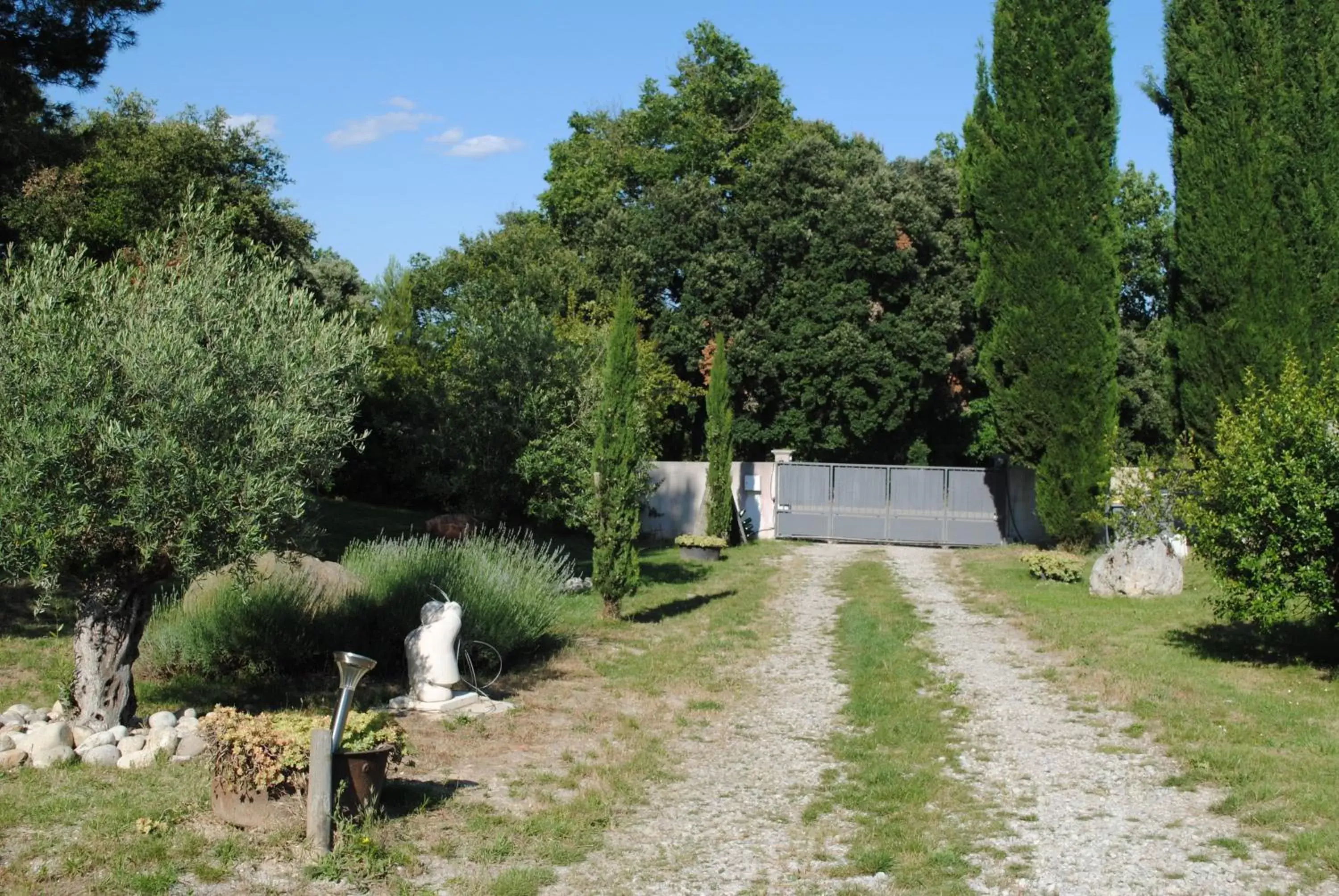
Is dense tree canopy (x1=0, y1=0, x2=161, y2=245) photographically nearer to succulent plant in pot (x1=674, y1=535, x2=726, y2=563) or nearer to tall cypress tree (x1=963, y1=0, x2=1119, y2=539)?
succulent plant in pot (x1=674, y1=535, x2=726, y2=563)

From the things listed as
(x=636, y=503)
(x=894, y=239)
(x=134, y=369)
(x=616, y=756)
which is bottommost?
(x=616, y=756)

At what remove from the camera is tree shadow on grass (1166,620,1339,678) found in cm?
1134

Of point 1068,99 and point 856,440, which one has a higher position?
point 1068,99

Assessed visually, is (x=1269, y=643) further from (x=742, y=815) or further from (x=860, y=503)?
(x=860, y=503)

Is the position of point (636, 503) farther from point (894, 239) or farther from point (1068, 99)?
Answer: point (894, 239)

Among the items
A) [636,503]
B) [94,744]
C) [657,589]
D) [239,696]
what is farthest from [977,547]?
[94,744]

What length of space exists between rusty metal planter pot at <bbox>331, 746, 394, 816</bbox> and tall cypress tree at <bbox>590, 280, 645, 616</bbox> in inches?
312

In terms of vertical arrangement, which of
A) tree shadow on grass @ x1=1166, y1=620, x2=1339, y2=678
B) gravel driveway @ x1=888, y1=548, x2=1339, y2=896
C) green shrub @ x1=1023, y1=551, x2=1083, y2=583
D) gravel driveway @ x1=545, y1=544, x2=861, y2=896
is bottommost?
gravel driveway @ x1=545, y1=544, x2=861, y2=896

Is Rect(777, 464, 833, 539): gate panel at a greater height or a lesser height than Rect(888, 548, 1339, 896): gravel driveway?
greater

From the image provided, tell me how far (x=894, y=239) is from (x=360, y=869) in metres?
26.8

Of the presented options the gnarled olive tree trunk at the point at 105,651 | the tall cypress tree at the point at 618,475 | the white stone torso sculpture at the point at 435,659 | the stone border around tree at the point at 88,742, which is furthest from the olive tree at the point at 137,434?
the tall cypress tree at the point at 618,475

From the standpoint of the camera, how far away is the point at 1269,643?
12.1m

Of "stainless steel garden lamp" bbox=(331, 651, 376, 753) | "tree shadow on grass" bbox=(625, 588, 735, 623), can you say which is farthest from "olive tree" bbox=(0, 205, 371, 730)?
"tree shadow on grass" bbox=(625, 588, 735, 623)

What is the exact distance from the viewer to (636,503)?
14.5m
